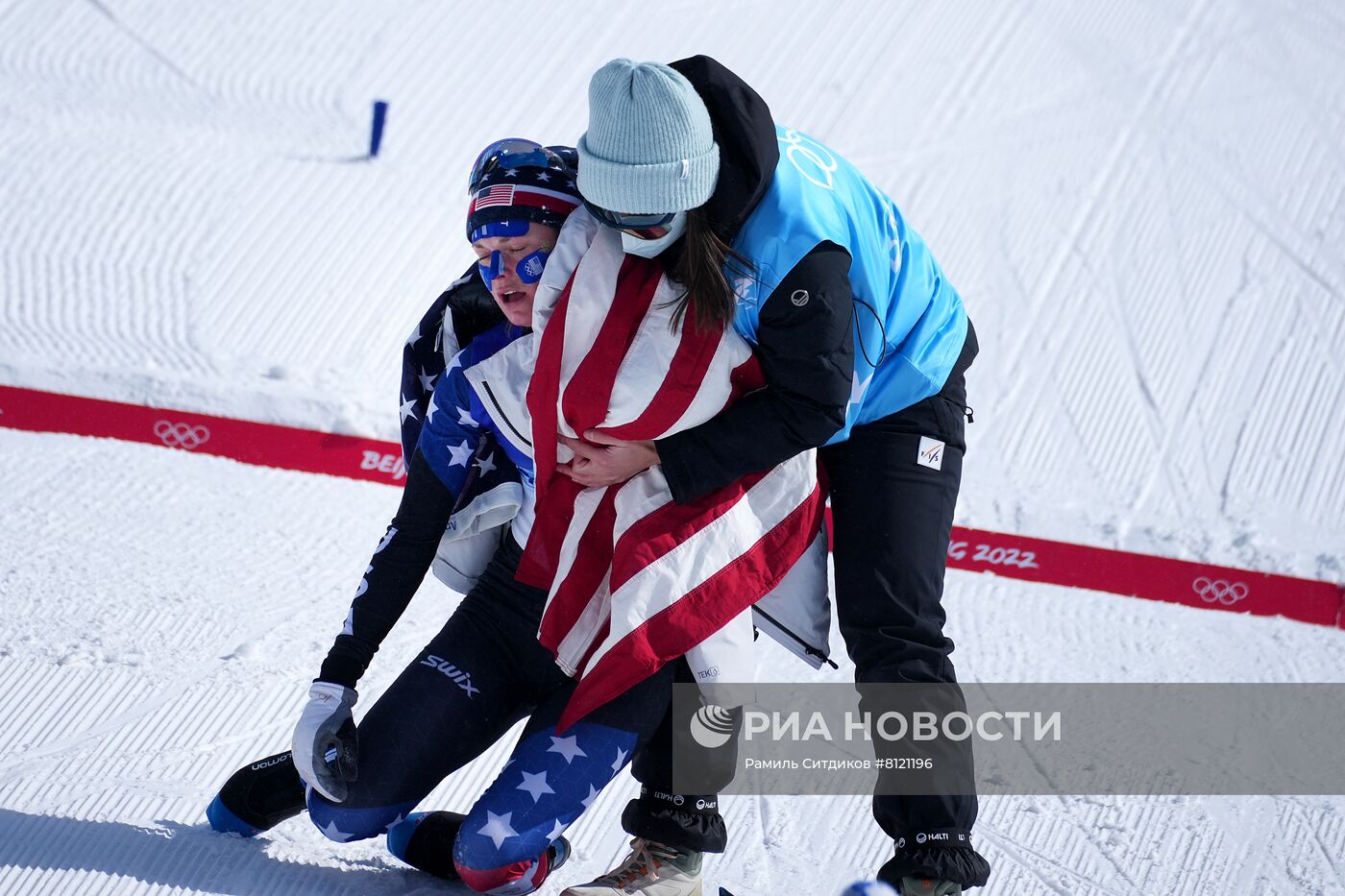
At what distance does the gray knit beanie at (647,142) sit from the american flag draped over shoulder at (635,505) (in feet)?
0.54

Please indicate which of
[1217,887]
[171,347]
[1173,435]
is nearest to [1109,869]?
[1217,887]

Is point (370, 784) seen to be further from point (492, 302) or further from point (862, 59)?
point (862, 59)

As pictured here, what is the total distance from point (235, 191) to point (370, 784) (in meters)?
3.39

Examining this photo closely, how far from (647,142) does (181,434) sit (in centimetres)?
261

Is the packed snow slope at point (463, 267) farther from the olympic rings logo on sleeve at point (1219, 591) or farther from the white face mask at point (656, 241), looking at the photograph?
the white face mask at point (656, 241)

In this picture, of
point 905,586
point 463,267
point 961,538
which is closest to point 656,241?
point 905,586

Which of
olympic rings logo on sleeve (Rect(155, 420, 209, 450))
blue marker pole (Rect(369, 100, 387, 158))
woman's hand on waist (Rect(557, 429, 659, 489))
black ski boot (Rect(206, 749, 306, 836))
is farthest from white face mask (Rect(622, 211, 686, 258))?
blue marker pole (Rect(369, 100, 387, 158))

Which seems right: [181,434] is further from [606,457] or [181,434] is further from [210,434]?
[606,457]

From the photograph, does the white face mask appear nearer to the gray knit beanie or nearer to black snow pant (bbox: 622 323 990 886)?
the gray knit beanie

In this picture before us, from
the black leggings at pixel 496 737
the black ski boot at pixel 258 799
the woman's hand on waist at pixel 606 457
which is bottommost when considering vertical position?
the black ski boot at pixel 258 799

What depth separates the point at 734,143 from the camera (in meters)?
1.86

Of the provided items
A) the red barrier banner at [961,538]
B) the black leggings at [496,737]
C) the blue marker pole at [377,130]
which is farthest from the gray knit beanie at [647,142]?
the blue marker pole at [377,130]

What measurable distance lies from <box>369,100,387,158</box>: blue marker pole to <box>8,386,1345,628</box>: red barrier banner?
1.70m

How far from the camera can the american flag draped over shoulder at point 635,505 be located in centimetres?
192
